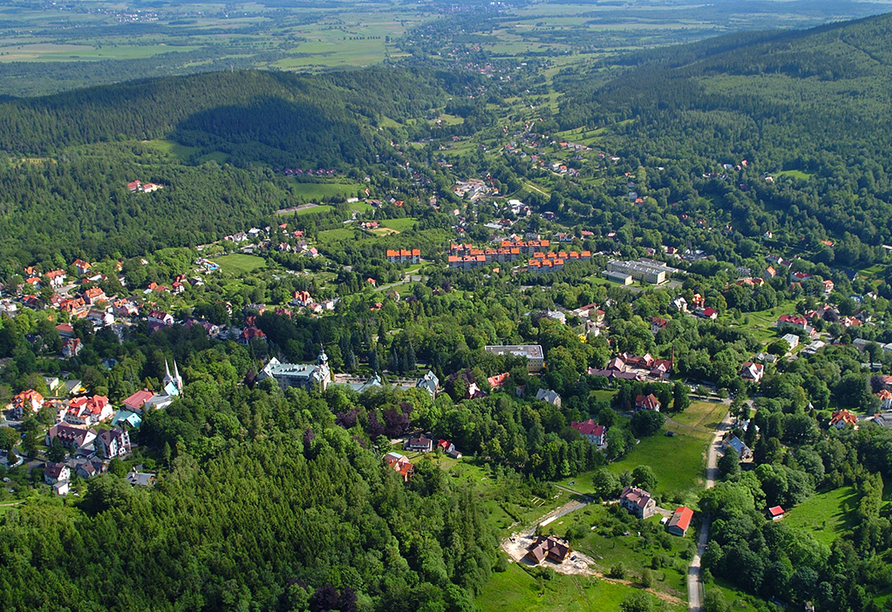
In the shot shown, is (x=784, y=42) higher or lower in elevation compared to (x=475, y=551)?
higher

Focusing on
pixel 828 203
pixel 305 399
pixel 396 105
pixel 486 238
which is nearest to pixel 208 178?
pixel 486 238

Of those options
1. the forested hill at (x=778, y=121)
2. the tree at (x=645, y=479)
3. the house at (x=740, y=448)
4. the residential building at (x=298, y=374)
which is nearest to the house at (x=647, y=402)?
the house at (x=740, y=448)

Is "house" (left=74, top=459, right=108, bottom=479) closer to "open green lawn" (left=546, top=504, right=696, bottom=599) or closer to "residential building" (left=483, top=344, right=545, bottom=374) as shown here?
"open green lawn" (left=546, top=504, right=696, bottom=599)

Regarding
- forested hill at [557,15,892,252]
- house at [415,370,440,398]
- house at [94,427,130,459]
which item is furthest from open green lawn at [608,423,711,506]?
forested hill at [557,15,892,252]

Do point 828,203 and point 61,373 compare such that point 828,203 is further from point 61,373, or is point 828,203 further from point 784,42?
point 61,373

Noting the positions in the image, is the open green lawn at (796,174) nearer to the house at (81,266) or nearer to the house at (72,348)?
the house at (81,266)

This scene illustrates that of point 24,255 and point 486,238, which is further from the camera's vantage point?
point 486,238
